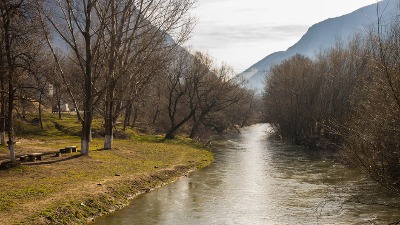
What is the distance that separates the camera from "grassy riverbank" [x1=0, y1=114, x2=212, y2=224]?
1603 cm

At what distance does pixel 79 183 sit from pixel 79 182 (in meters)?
0.26

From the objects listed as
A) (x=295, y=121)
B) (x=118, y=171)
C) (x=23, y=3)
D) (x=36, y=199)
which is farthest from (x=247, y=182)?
(x=295, y=121)

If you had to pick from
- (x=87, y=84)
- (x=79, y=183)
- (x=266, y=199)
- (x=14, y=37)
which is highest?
(x=14, y=37)

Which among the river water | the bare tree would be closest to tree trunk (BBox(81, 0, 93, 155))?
the bare tree

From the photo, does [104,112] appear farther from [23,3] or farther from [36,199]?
[36,199]

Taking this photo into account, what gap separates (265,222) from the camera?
16.8m

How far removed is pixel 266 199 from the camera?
21.2 metres

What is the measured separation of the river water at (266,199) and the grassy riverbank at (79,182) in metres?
1.07

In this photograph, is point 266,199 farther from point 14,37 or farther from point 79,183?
point 14,37

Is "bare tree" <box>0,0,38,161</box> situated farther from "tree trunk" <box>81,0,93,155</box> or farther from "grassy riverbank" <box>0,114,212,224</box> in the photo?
"tree trunk" <box>81,0,93,155</box>

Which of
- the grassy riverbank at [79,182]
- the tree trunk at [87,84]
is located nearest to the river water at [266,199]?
the grassy riverbank at [79,182]

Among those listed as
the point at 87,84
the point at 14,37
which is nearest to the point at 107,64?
the point at 87,84

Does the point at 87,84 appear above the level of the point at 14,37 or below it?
below

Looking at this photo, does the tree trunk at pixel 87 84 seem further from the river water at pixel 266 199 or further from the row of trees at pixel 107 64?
the river water at pixel 266 199
